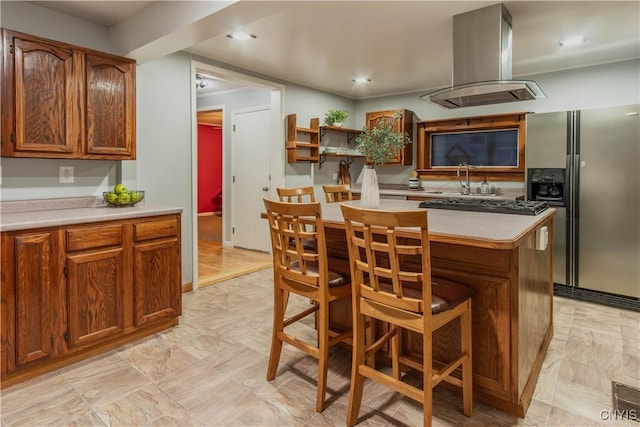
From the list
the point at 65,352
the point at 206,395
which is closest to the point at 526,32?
Answer: the point at 206,395

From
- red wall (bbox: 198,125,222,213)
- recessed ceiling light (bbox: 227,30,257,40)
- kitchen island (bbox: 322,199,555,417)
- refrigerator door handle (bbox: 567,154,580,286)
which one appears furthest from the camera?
red wall (bbox: 198,125,222,213)

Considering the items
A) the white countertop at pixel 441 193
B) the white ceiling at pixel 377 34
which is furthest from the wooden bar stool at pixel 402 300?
the white countertop at pixel 441 193

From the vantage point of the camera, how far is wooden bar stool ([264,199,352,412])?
185 centimetres

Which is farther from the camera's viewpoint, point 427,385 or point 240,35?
point 240,35

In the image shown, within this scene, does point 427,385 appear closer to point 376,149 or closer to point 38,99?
point 376,149

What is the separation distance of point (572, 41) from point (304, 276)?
10.9ft

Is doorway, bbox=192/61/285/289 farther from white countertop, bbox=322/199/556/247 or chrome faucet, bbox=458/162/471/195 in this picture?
chrome faucet, bbox=458/162/471/195

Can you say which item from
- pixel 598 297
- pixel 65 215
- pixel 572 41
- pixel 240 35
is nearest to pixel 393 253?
pixel 65 215

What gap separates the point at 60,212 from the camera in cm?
257

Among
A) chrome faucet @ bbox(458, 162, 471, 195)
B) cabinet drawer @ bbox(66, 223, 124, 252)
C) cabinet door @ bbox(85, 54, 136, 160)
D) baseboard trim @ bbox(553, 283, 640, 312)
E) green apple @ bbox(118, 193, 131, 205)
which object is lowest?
baseboard trim @ bbox(553, 283, 640, 312)

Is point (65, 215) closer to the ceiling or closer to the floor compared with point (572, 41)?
closer to the floor

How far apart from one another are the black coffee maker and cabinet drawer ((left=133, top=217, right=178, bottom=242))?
11.1ft

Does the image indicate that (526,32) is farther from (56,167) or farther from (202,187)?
(202,187)

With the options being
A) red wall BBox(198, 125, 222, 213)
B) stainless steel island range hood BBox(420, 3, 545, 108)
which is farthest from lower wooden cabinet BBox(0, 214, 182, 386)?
red wall BBox(198, 125, 222, 213)
